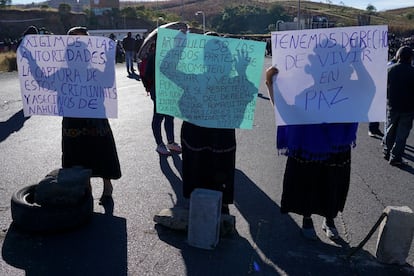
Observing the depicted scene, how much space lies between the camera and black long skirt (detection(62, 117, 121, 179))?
4.68 metres

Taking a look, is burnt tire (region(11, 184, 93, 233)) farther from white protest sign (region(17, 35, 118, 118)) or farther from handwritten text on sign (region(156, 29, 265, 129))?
handwritten text on sign (region(156, 29, 265, 129))

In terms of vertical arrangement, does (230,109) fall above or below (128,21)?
below

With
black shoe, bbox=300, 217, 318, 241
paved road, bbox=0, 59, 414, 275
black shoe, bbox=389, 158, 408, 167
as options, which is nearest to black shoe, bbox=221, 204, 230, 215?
paved road, bbox=0, 59, 414, 275

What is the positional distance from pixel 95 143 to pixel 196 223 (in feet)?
4.86

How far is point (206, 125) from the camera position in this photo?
4172mm

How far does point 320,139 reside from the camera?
12.9 ft

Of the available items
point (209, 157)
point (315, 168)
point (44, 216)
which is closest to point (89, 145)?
point (44, 216)

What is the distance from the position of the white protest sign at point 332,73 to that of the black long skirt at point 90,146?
1943mm

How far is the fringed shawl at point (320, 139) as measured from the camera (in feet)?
12.9

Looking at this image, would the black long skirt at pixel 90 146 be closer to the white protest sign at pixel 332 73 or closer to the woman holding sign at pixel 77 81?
the woman holding sign at pixel 77 81

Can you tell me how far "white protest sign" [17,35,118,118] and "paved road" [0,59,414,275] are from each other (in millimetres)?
1164

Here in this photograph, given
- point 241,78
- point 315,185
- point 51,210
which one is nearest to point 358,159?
point 315,185

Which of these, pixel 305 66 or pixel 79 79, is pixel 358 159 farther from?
pixel 79 79

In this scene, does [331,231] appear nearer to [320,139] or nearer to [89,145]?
[320,139]
